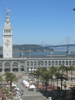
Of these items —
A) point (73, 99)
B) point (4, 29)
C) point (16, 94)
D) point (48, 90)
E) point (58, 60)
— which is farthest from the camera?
point (58, 60)

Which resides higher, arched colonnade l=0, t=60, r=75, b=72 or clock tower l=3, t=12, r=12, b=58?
clock tower l=3, t=12, r=12, b=58

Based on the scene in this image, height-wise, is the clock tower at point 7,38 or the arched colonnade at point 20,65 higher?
the clock tower at point 7,38

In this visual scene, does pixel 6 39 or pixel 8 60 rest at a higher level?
pixel 6 39

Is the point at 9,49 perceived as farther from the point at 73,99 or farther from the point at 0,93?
the point at 73,99

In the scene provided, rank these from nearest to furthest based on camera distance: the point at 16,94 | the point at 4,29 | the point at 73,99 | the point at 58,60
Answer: the point at 73,99 < the point at 16,94 < the point at 4,29 < the point at 58,60

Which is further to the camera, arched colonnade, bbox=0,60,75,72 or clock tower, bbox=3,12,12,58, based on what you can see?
arched colonnade, bbox=0,60,75,72

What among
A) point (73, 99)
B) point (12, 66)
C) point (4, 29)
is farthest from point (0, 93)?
point (4, 29)

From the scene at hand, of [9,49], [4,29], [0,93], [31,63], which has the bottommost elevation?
[0,93]

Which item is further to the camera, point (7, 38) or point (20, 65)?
point (20, 65)

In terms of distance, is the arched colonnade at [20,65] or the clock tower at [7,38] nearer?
the clock tower at [7,38]

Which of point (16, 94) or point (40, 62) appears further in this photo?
point (40, 62)

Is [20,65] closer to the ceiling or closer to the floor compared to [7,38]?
closer to the floor
